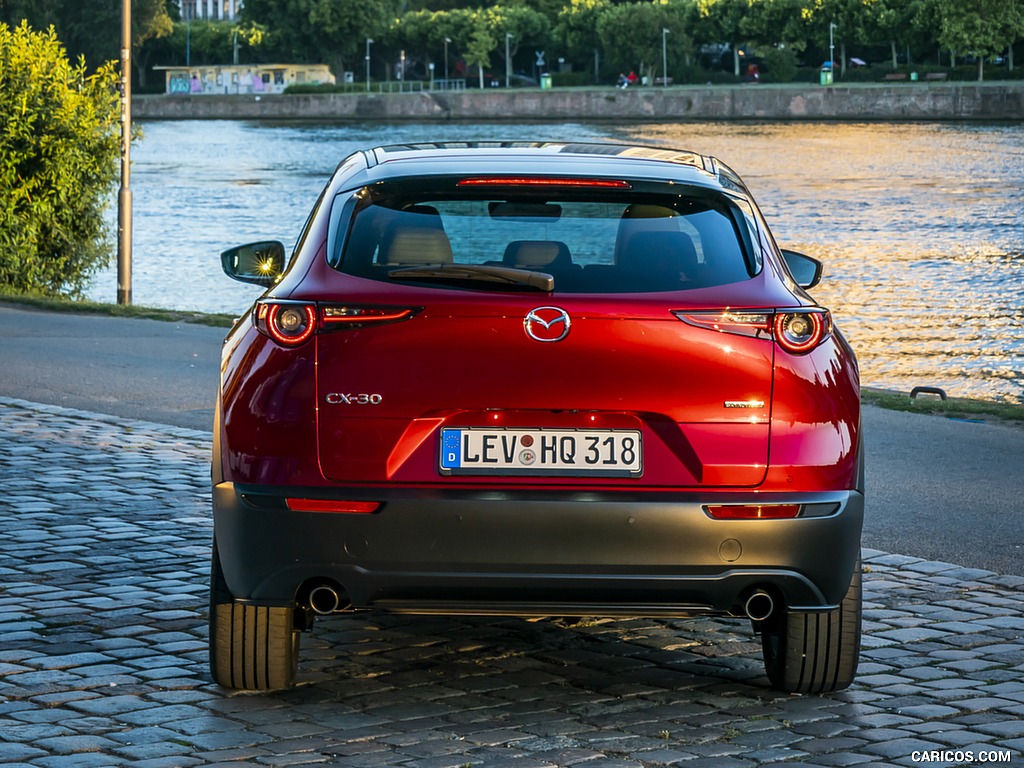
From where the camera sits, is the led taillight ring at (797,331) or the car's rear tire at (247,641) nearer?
the led taillight ring at (797,331)

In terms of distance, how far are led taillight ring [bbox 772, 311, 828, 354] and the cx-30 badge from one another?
1.84ft

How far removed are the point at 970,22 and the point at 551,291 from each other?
10790cm

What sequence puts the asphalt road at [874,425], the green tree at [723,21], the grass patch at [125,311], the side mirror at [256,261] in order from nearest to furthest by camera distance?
1. the side mirror at [256,261]
2. the asphalt road at [874,425]
3. the grass patch at [125,311]
4. the green tree at [723,21]

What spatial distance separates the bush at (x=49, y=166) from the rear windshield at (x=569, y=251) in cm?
1931

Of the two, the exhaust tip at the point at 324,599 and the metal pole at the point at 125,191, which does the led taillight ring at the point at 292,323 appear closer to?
the exhaust tip at the point at 324,599

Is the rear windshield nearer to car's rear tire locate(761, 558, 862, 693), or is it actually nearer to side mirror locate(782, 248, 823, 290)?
car's rear tire locate(761, 558, 862, 693)

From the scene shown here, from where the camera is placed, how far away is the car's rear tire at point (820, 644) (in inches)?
193

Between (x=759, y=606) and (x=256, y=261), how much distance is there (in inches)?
97.9

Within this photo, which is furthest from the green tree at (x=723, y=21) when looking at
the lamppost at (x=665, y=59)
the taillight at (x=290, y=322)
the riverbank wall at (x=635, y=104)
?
the taillight at (x=290, y=322)

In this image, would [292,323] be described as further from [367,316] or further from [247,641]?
[247,641]

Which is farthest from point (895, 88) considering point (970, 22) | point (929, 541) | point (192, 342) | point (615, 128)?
point (929, 541)

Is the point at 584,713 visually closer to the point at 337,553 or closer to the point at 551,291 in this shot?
the point at 337,553

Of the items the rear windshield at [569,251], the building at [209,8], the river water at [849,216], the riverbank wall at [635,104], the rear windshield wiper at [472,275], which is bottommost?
the river water at [849,216]

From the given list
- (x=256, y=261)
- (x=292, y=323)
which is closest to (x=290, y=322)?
(x=292, y=323)
